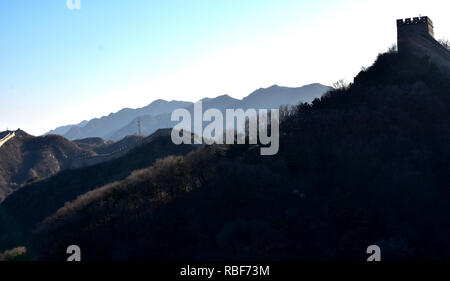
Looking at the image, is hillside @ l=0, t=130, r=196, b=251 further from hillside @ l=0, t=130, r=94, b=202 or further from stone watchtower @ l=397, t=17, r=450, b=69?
stone watchtower @ l=397, t=17, r=450, b=69

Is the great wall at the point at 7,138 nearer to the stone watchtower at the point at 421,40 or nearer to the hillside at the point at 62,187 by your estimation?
the hillside at the point at 62,187

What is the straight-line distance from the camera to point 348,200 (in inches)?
1315

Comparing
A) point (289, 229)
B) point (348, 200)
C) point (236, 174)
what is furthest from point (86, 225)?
point (348, 200)

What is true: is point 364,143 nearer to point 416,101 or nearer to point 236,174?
point 416,101

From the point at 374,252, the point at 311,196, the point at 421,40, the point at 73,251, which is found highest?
the point at 421,40

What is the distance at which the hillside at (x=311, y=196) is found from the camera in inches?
1187

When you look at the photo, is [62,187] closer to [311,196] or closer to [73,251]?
[73,251]

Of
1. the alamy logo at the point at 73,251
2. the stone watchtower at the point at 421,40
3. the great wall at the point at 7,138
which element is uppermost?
the stone watchtower at the point at 421,40

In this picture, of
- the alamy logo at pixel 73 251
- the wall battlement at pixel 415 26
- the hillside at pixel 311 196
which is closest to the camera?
the hillside at pixel 311 196

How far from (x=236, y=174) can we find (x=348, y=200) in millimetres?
9601

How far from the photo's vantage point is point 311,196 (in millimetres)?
35000

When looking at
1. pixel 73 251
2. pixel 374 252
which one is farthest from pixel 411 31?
pixel 73 251

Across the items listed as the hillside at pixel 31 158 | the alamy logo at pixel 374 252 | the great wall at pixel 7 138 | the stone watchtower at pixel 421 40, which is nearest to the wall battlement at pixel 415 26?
the stone watchtower at pixel 421 40
